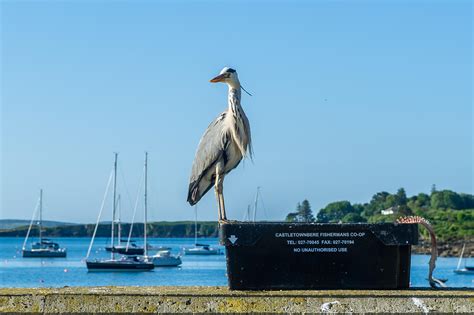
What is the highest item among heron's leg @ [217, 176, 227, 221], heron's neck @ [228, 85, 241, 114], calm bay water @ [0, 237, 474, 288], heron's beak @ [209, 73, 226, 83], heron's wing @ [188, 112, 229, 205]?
heron's beak @ [209, 73, 226, 83]

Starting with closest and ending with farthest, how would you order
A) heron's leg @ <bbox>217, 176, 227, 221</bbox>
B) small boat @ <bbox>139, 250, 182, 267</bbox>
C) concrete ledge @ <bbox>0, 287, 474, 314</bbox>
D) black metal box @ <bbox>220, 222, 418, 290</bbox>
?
concrete ledge @ <bbox>0, 287, 474, 314</bbox> → black metal box @ <bbox>220, 222, 418, 290</bbox> → heron's leg @ <bbox>217, 176, 227, 221</bbox> → small boat @ <bbox>139, 250, 182, 267</bbox>

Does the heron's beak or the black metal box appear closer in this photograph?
the black metal box

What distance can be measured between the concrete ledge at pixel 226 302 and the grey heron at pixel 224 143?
1.74m

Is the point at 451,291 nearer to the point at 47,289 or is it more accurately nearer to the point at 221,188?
the point at 221,188

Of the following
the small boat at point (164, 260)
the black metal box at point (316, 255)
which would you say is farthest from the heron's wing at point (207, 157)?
the small boat at point (164, 260)

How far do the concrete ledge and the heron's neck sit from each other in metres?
2.45

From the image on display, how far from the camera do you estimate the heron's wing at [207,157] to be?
11.3 metres

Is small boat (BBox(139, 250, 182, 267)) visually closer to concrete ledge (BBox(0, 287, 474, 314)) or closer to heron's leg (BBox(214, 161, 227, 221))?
heron's leg (BBox(214, 161, 227, 221))

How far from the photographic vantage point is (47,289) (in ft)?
32.6

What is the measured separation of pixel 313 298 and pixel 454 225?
14608 cm

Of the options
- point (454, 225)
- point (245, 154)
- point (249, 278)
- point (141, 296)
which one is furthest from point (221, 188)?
point (454, 225)

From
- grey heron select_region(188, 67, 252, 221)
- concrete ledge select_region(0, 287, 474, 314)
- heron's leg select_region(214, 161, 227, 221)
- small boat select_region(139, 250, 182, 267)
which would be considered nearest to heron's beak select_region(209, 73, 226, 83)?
grey heron select_region(188, 67, 252, 221)

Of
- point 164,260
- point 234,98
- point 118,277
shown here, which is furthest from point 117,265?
point 234,98

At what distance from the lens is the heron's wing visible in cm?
1130
